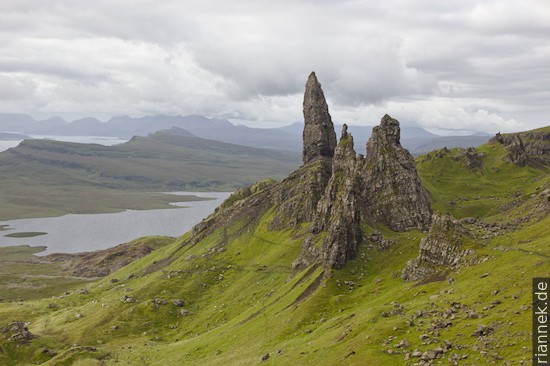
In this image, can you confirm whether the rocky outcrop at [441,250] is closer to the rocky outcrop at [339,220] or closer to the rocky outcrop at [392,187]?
the rocky outcrop at [339,220]

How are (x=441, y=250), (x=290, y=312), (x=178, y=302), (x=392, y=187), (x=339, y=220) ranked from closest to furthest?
(x=441, y=250) < (x=290, y=312) < (x=339, y=220) < (x=392, y=187) < (x=178, y=302)

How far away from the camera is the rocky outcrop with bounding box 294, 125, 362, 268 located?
124m

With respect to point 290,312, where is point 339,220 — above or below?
above

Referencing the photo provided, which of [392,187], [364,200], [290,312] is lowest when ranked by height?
[290,312]

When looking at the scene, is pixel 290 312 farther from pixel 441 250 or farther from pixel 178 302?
pixel 178 302

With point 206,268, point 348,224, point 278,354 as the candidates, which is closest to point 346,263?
point 348,224

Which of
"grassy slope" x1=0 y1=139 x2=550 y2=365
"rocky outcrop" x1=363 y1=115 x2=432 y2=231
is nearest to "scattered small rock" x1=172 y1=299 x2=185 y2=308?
"grassy slope" x1=0 y1=139 x2=550 y2=365

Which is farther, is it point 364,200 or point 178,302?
point 178,302

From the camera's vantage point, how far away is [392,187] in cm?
15500

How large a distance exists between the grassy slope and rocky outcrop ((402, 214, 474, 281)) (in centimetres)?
344

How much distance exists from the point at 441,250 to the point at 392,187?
2246 inches

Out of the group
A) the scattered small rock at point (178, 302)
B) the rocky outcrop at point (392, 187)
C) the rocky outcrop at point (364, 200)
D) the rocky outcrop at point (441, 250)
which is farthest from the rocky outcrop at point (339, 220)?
the scattered small rock at point (178, 302)

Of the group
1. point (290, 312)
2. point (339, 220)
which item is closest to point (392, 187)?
point (339, 220)

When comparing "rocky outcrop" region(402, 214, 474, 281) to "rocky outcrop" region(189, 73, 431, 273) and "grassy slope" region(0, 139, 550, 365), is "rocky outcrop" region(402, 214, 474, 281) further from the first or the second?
"rocky outcrop" region(189, 73, 431, 273)
